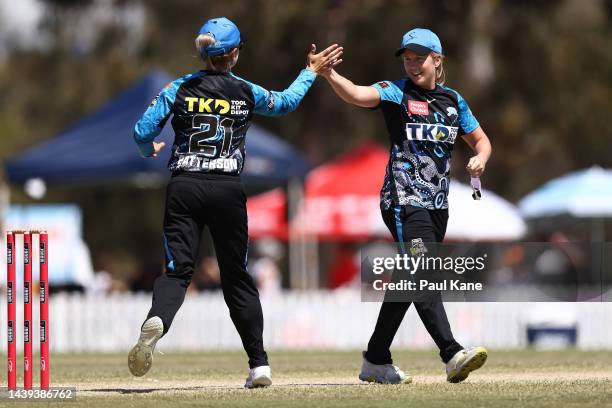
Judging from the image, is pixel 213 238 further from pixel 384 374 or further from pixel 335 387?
pixel 384 374

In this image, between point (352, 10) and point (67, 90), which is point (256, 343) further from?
point (67, 90)

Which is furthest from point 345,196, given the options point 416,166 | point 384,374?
point 416,166

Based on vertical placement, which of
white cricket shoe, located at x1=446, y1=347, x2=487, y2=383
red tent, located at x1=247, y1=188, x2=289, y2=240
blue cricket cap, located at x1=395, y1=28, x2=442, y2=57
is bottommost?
white cricket shoe, located at x1=446, y1=347, x2=487, y2=383

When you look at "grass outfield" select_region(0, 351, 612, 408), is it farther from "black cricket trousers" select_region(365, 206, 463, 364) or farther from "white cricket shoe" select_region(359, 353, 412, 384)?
"black cricket trousers" select_region(365, 206, 463, 364)

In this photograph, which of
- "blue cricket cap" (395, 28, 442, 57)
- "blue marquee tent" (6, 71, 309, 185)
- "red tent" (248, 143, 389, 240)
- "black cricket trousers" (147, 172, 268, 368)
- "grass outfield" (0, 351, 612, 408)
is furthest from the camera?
"red tent" (248, 143, 389, 240)

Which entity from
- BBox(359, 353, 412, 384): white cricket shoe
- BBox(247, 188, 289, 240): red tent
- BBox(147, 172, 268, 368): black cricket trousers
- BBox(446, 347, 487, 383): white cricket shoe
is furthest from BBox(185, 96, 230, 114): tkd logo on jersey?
BBox(247, 188, 289, 240): red tent

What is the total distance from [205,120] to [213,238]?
0.71m

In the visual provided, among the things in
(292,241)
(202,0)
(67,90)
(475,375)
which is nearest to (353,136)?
(202,0)

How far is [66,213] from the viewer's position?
77.2ft

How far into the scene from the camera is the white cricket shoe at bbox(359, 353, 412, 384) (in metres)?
8.30

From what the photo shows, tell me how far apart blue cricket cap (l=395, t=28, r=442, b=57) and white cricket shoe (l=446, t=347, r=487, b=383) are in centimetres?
191

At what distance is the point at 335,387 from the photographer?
8086 millimetres

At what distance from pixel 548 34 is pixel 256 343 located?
26463 mm

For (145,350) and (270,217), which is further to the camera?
(270,217)
